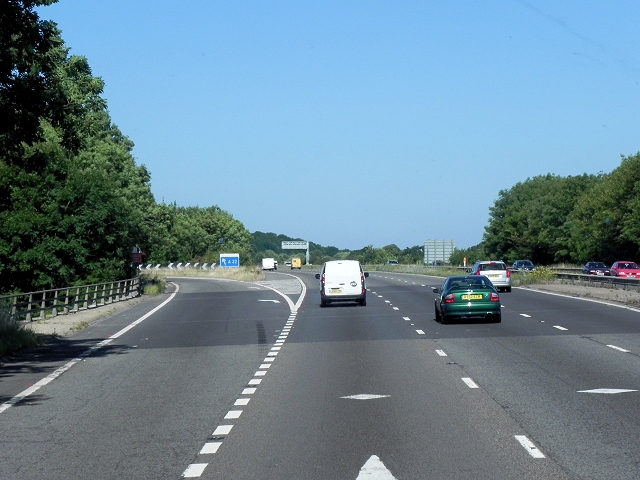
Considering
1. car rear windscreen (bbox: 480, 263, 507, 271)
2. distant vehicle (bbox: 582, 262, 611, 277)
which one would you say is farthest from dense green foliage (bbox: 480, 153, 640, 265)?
car rear windscreen (bbox: 480, 263, 507, 271)

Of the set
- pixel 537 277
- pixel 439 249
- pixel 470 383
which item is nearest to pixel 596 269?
pixel 537 277

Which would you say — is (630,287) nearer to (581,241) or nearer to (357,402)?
(357,402)

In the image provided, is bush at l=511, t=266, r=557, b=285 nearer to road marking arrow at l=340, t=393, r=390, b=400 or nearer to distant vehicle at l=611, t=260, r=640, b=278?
distant vehicle at l=611, t=260, r=640, b=278

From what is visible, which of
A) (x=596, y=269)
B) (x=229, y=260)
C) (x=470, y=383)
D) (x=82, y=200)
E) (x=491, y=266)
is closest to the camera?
(x=470, y=383)

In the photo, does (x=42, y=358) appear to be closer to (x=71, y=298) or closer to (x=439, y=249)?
(x=71, y=298)

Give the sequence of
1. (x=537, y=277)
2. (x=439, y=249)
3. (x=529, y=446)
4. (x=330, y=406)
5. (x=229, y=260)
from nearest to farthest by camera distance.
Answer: (x=529, y=446)
(x=330, y=406)
(x=537, y=277)
(x=229, y=260)
(x=439, y=249)

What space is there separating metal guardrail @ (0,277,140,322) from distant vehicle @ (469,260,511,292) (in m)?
18.1

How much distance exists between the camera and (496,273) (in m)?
54.2

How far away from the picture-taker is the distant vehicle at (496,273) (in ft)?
177

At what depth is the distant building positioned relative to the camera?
4498 inches

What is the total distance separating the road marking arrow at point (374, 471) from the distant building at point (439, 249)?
105m

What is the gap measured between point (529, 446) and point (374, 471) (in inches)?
75.0

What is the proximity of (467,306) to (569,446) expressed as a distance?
20.0 meters

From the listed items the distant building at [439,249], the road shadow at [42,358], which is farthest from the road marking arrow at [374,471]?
the distant building at [439,249]
